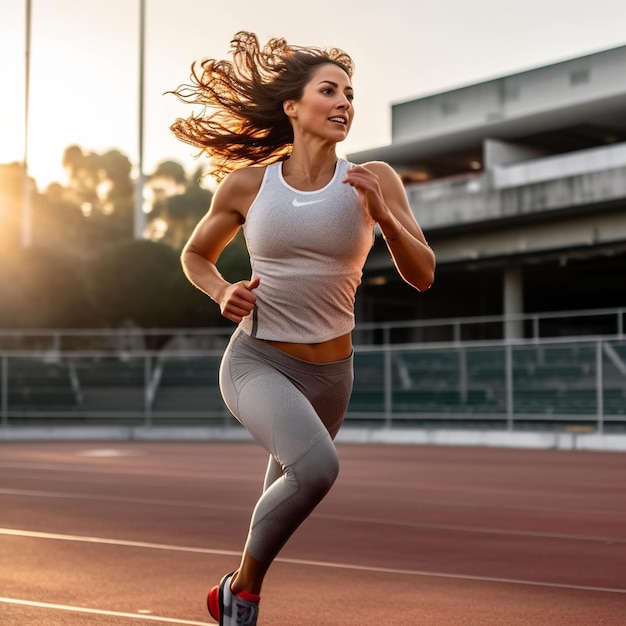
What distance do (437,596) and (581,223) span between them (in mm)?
32602

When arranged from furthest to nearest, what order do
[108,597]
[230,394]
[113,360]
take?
1. [113,360]
2. [108,597]
3. [230,394]

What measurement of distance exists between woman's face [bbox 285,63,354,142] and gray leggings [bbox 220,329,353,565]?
2.64 ft

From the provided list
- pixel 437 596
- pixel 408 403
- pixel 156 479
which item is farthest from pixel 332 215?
pixel 408 403

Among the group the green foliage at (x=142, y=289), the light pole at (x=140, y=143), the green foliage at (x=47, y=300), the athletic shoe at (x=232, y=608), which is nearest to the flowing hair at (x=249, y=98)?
the athletic shoe at (x=232, y=608)

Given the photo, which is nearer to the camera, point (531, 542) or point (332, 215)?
point (332, 215)

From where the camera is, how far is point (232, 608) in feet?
14.7

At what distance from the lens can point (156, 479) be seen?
15828 mm

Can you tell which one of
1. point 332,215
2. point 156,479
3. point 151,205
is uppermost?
point 151,205

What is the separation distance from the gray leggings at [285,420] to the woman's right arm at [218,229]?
0.20 meters

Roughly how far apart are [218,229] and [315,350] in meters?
0.66

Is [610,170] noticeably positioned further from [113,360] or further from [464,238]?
[113,360]

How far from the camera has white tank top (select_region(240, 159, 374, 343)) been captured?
14.8 ft

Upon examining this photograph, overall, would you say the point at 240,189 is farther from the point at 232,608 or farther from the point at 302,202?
the point at 232,608

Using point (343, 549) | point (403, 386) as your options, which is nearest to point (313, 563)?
point (343, 549)
